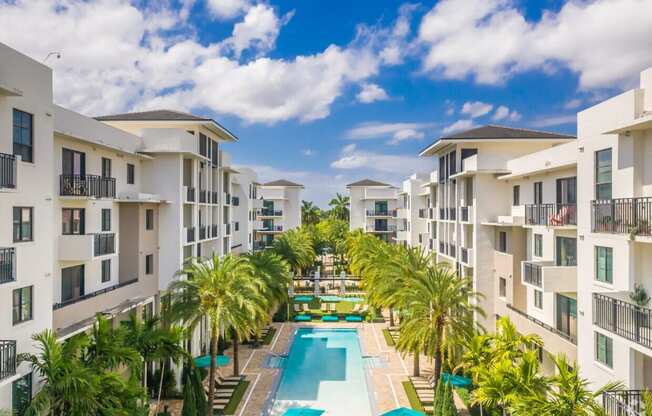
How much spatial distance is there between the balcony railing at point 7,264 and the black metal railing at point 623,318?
18.1 metres

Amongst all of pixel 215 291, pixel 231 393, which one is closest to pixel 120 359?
pixel 215 291

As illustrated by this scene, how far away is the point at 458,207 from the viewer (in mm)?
32938

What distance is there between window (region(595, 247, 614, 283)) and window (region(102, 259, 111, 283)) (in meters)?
21.6

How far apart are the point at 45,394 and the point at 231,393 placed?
13.6 meters

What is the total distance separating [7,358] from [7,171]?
5.34 metres

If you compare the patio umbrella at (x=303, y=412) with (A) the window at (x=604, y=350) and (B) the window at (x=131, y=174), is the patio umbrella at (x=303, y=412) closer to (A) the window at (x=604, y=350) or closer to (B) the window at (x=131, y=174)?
(A) the window at (x=604, y=350)

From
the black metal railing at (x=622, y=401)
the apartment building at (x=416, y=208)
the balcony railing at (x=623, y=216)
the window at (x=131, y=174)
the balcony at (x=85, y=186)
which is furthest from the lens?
the apartment building at (x=416, y=208)

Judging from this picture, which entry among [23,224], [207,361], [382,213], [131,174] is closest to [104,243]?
[131,174]

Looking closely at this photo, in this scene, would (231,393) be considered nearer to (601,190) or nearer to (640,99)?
(601,190)

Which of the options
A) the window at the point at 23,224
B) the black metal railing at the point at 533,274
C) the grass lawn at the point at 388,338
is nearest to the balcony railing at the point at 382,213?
the grass lawn at the point at 388,338

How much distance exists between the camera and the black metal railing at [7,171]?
13.1m

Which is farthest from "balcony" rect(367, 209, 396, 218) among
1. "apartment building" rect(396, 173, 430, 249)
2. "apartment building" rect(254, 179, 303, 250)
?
"apartment building" rect(396, 173, 430, 249)

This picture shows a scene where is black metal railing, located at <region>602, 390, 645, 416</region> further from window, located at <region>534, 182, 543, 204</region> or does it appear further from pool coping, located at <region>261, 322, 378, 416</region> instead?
window, located at <region>534, 182, 543, 204</region>

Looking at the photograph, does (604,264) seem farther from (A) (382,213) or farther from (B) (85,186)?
(A) (382,213)
